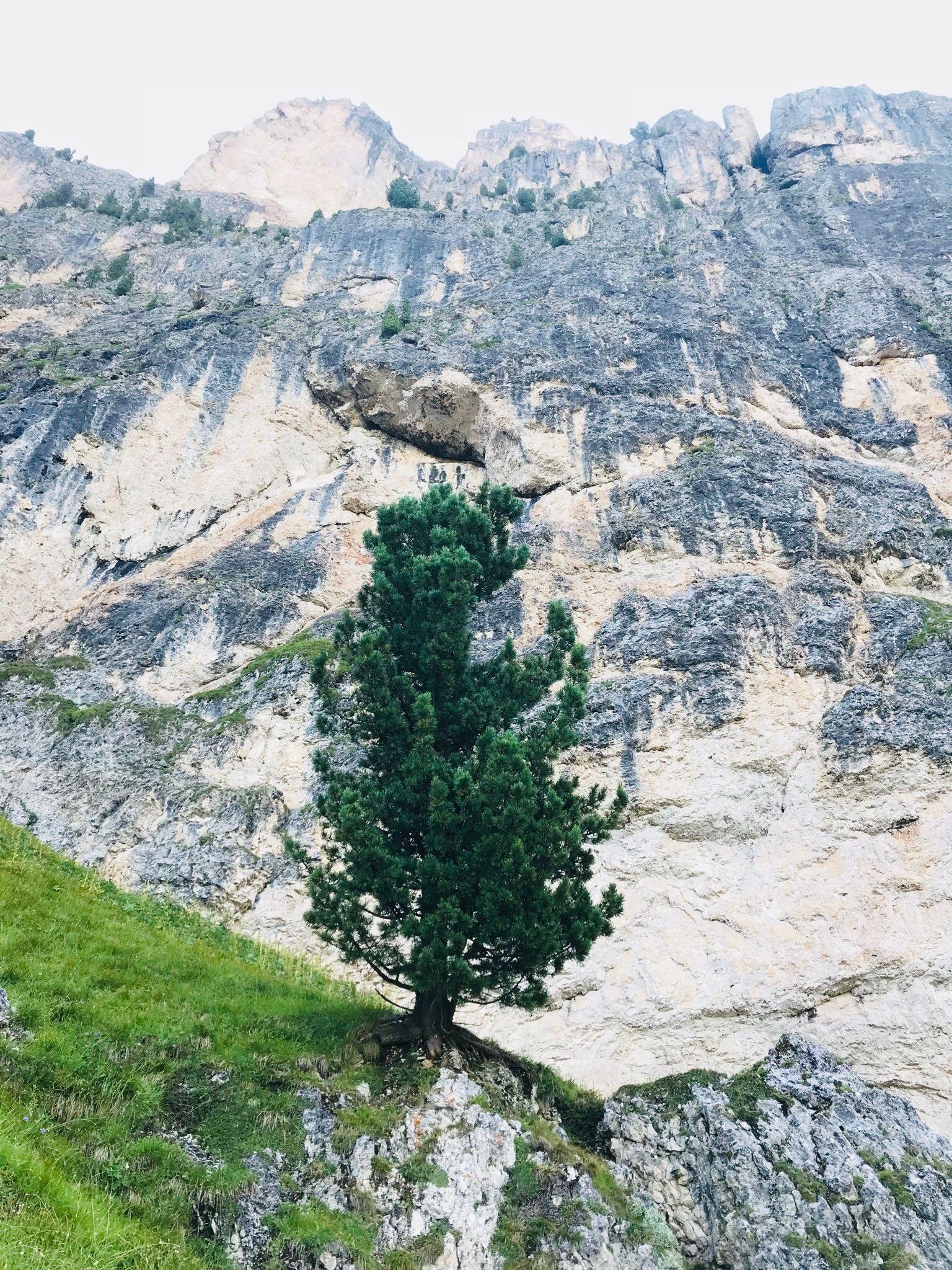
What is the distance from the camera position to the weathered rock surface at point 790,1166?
40.9 feet

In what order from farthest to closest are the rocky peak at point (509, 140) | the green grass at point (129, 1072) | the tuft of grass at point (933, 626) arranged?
the rocky peak at point (509, 140), the tuft of grass at point (933, 626), the green grass at point (129, 1072)

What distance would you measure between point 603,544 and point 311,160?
283 ft

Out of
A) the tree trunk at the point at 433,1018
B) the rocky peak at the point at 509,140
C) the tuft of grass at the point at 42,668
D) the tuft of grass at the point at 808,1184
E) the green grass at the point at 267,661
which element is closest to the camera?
the tuft of grass at the point at 808,1184

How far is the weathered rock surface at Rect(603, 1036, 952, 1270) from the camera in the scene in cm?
1246

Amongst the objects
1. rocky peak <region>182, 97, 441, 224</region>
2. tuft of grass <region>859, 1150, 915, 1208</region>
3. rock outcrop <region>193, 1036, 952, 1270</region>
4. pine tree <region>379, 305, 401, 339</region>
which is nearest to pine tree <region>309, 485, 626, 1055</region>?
rock outcrop <region>193, 1036, 952, 1270</region>

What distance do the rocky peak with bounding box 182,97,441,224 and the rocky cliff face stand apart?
43.2 meters

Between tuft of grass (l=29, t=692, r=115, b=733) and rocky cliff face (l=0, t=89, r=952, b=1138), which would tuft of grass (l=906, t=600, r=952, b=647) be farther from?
tuft of grass (l=29, t=692, r=115, b=733)

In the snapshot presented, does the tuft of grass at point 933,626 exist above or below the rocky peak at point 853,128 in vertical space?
below

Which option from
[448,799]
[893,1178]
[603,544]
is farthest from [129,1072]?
[603,544]

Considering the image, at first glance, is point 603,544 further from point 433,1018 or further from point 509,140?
point 509,140

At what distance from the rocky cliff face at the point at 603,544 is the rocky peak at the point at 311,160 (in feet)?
142

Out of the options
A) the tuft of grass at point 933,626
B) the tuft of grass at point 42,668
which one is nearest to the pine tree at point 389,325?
the tuft of grass at point 42,668

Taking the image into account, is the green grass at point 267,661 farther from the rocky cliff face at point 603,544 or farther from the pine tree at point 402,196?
the pine tree at point 402,196

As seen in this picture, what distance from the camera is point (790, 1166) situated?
43.8ft
